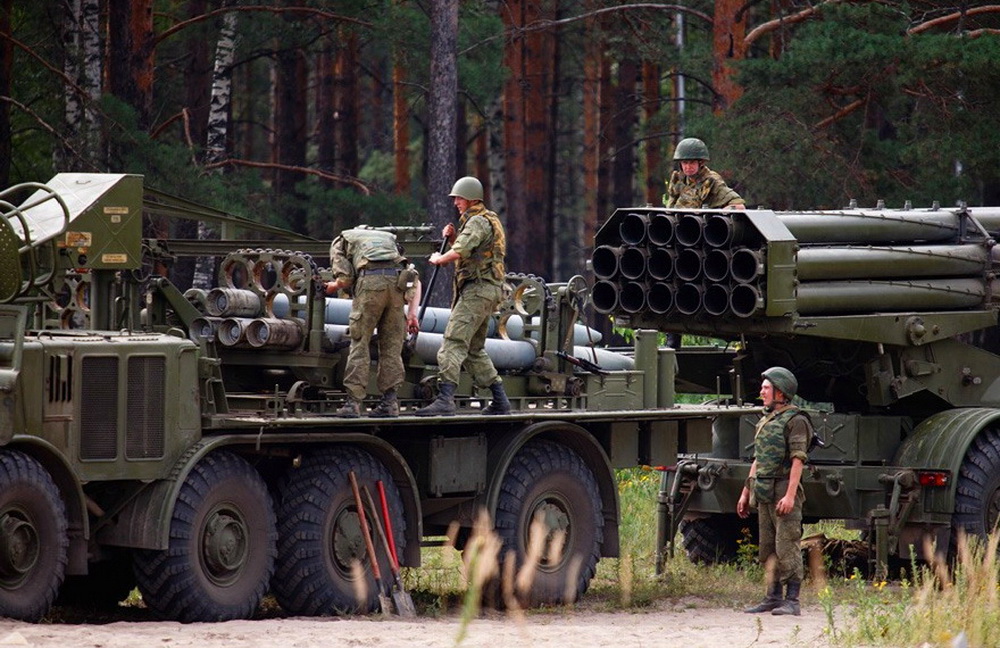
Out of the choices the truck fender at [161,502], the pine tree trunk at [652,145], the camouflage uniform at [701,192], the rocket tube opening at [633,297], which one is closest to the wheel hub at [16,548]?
the truck fender at [161,502]

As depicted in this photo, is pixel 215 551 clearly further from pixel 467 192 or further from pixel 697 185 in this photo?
pixel 697 185

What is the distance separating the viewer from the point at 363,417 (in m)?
12.1

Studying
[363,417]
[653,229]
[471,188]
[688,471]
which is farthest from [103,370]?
[688,471]

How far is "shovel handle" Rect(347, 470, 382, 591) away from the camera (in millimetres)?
12258

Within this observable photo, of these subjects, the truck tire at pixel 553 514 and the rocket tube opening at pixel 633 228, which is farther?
the rocket tube opening at pixel 633 228

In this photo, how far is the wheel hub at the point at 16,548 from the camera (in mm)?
10469

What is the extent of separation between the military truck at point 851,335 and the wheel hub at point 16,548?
4.79 meters

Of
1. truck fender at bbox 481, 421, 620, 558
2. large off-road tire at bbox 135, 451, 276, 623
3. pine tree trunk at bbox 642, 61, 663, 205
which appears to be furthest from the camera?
pine tree trunk at bbox 642, 61, 663, 205

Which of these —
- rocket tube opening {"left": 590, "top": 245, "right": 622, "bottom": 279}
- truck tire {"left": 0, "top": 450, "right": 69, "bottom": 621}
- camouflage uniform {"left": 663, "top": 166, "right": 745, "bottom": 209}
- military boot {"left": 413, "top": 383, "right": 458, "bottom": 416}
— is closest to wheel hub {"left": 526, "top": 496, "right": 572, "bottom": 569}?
military boot {"left": 413, "top": 383, "right": 458, "bottom": 416}

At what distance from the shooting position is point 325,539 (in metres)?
12.2

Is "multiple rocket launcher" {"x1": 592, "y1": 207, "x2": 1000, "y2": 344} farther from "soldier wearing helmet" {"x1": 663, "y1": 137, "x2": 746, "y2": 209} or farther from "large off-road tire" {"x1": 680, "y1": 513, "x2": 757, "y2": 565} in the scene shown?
"large off-road tire" {"x1": 680, "y1": 513, "x2": 757, "y2": 565}

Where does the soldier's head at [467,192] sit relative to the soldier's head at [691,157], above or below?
below

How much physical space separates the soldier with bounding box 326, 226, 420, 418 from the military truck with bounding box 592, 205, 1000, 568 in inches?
75.3

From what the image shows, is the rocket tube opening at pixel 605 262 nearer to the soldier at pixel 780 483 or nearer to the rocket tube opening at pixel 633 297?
the rocket tube opening at pixel 633 297
